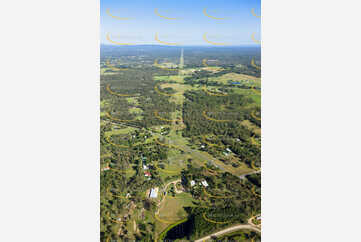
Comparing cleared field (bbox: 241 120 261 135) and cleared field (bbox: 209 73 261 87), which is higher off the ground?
cleared field (bbox: 209 73 261 87)

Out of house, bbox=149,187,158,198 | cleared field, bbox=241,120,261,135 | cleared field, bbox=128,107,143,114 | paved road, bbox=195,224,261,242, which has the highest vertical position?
cleared field, bbox=128,107,143,114

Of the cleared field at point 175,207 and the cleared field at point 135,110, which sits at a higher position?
the cleared field at point 135,110

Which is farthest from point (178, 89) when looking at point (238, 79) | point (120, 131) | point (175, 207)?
point (175, 207)

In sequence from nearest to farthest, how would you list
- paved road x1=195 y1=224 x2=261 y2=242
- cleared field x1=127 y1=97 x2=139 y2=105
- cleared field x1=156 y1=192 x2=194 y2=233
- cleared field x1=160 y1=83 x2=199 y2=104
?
paved road x1=195 y1=224 x2=261 y2=242 → cleared field x1=156 y1=192 x2=194 y2=233 → cleared field x1=160 y1=83 x2=199 y2=104 → cleared field x1=127 y1=97 x2=139 y2=105

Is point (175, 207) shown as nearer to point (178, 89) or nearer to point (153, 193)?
point (153, 193)

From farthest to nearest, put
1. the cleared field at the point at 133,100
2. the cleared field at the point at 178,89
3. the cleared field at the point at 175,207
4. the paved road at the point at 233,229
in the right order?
the cleared field at the point at 133,100
the cleared field at the point at 178,89
the cleared field at the point at 175,207
the paved road at the point at 233,229

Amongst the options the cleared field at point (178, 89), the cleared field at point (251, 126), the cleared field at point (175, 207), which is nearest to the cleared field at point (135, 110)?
the cleared field at point (178, 89)

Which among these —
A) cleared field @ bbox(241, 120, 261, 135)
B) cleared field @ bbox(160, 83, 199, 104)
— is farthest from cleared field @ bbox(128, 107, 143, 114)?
cleared field @ bbox(241, 120, 261, 135)

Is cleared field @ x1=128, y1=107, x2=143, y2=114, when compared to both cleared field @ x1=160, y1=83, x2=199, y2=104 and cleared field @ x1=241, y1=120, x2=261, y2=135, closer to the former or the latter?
cleared field @ x1=160, y1=83, x2=199, y2=104

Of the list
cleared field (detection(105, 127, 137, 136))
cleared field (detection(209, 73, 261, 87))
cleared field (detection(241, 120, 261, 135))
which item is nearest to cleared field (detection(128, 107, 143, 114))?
cleared field (detection(105, 127, 137, 136))

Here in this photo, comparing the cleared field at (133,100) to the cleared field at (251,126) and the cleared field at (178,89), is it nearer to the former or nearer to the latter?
the cleared field at (178,89)

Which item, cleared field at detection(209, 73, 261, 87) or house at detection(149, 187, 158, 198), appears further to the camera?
house at detection(149, 187, 158, 198)

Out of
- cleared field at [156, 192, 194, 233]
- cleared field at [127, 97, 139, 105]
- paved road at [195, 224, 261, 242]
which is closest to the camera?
paved road at [195, 224, 261, 242]
